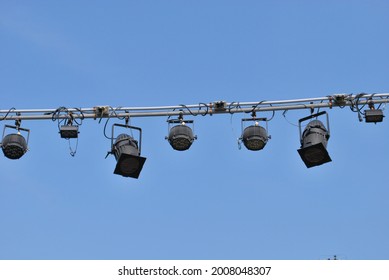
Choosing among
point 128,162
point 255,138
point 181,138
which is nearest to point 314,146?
point 255,138

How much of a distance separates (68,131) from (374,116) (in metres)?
4.28

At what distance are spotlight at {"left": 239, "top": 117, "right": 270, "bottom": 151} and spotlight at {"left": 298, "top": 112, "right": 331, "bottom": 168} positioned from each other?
525 mm

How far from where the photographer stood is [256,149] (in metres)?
11.7

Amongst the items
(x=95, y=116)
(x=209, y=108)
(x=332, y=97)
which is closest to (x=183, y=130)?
(x=209, y=108)

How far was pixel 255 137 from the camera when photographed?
11.6 m

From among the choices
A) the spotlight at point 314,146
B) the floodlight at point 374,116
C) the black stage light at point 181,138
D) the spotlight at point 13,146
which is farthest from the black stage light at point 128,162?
the floodlight at point 374,116

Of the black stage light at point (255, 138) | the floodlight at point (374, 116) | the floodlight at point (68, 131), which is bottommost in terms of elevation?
the black stage light at point (255, 138)

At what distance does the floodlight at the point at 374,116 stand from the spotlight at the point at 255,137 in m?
1.41

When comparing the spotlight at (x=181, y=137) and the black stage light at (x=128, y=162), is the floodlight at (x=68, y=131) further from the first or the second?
the spotlight at (x=181, y=137)

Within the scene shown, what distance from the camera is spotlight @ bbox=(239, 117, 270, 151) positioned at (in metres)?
11.6

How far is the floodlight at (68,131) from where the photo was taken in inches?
464

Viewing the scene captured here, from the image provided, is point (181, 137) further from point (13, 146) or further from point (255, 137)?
point (13, 146)

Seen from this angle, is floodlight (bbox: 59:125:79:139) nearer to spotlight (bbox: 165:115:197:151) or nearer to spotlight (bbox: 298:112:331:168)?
spotlight (bbox: 165:115:197:151)

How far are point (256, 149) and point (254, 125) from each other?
34 cm
